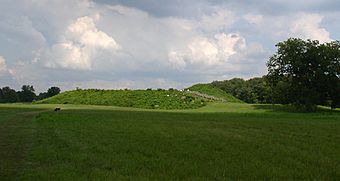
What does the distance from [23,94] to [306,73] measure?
113 metres

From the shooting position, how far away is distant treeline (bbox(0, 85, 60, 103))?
148200 mm

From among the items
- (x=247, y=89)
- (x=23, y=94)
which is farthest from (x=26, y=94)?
(x=247, y=89)

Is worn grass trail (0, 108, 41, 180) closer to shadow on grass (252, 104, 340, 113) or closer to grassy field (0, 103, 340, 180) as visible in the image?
grassy field (0, 103, 340, 180)

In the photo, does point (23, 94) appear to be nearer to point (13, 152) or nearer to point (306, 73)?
point (306, 73)

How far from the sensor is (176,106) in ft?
252

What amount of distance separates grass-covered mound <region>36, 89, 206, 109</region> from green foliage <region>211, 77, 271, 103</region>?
71.7ft

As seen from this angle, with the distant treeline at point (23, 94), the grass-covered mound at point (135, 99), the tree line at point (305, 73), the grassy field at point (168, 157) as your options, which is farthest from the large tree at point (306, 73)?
the distant treeline at point (23, 94)

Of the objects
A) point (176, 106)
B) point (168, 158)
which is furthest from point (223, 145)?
point (176, 106)

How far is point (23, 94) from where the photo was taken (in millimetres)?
154500

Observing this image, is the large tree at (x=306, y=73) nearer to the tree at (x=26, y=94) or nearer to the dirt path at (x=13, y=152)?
the dirt path at (x=13, y=152)

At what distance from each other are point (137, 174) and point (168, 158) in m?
2.88

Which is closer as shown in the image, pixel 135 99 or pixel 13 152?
pixel 13 152

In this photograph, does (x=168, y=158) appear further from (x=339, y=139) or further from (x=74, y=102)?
(x=74, y=102)

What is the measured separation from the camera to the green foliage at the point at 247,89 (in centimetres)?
11060
